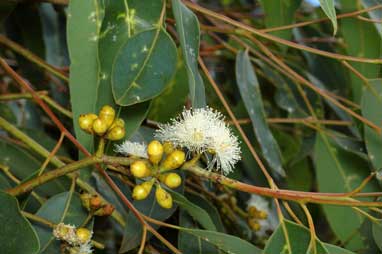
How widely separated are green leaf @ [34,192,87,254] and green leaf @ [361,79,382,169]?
0.57m

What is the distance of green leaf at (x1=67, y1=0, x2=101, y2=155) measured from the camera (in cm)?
108

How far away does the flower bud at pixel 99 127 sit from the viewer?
3.13 feet

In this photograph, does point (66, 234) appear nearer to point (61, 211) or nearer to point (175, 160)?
point (61, 211)

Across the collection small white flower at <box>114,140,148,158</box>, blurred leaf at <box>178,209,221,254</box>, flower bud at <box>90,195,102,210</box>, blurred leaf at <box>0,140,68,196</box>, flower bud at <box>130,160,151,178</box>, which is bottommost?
blurred leaf at <box>178,209,221,254</box>

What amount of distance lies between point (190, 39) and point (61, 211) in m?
0.35

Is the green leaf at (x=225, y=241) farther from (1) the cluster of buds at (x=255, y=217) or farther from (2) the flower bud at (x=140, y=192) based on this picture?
(1) the cluster of buds at (x=255, y=217)

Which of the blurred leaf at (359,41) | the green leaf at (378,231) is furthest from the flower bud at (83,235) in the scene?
the blurred leaf at (359,41)

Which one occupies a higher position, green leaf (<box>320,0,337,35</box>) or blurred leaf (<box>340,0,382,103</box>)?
green leaf (<box>320,0,337,35</box>)

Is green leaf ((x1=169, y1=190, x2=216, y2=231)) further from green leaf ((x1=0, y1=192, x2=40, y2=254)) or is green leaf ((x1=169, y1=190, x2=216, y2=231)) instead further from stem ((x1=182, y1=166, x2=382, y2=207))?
green leaf ((x1=0, y1=192, x2=40, y2=254))

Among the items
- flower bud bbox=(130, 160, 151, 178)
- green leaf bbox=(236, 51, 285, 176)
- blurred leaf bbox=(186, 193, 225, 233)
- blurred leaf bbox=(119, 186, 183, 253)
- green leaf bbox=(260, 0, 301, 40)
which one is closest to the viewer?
flower bud bbox=(130, 160, 151, 178)

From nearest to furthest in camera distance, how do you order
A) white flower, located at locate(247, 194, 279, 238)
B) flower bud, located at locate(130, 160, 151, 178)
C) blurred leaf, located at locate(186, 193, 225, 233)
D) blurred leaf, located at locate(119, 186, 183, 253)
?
flower bud, located at locate(130, 160, 151, 178), blurred leaf, located at locate(119, 186, 183, 253), blurred leaf, located at locate(186, 193, 225, 233), white flower, located at locate(247, 194, 279, 238)

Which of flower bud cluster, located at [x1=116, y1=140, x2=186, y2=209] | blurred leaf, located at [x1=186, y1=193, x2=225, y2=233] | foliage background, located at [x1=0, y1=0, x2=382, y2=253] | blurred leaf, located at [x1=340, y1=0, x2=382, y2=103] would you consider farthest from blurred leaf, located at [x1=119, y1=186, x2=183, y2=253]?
blurred leaf, located at [x1=340, y1=0, x2=382, y2=103]

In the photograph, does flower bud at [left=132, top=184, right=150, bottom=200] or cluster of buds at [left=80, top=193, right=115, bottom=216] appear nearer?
flower bud at [left=132, top=184, right=150, bottom=200]

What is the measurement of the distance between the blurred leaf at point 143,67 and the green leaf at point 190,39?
0.10ft
